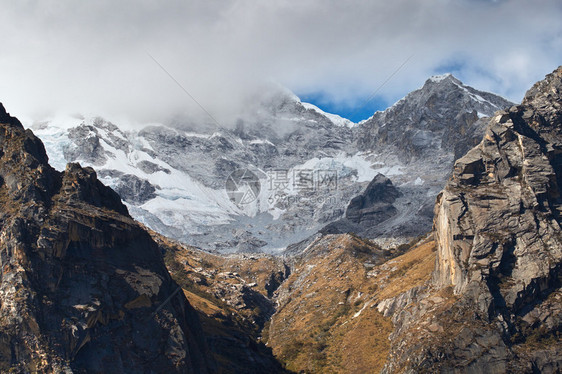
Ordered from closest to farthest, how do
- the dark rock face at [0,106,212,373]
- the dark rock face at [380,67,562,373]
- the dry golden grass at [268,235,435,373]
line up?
the dark rock face at [0,106,212,373], the dark rock face at [380,67,562,373], the dry golden grass at [268,235,435,373]

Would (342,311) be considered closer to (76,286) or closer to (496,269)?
(496,269)

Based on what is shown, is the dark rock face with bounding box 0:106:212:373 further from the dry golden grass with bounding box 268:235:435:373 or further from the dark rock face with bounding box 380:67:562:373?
the dark rock face with bounding box 380:67:562:373

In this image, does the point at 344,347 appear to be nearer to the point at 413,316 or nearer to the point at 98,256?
the point at 413,316

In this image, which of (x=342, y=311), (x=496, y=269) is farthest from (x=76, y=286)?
(x=342, y=311)

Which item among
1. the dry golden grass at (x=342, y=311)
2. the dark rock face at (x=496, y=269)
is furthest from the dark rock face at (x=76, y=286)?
the dark rock face at (x=496, y=269)


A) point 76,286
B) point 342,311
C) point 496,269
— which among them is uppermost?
point 76,286

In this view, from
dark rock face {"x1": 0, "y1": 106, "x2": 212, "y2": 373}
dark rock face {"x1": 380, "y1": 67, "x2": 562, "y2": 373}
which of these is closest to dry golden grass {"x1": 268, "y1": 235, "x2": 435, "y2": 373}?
dark rock face {"x1": 380, "y1": 67, "x2": 562, "y2": 373}
